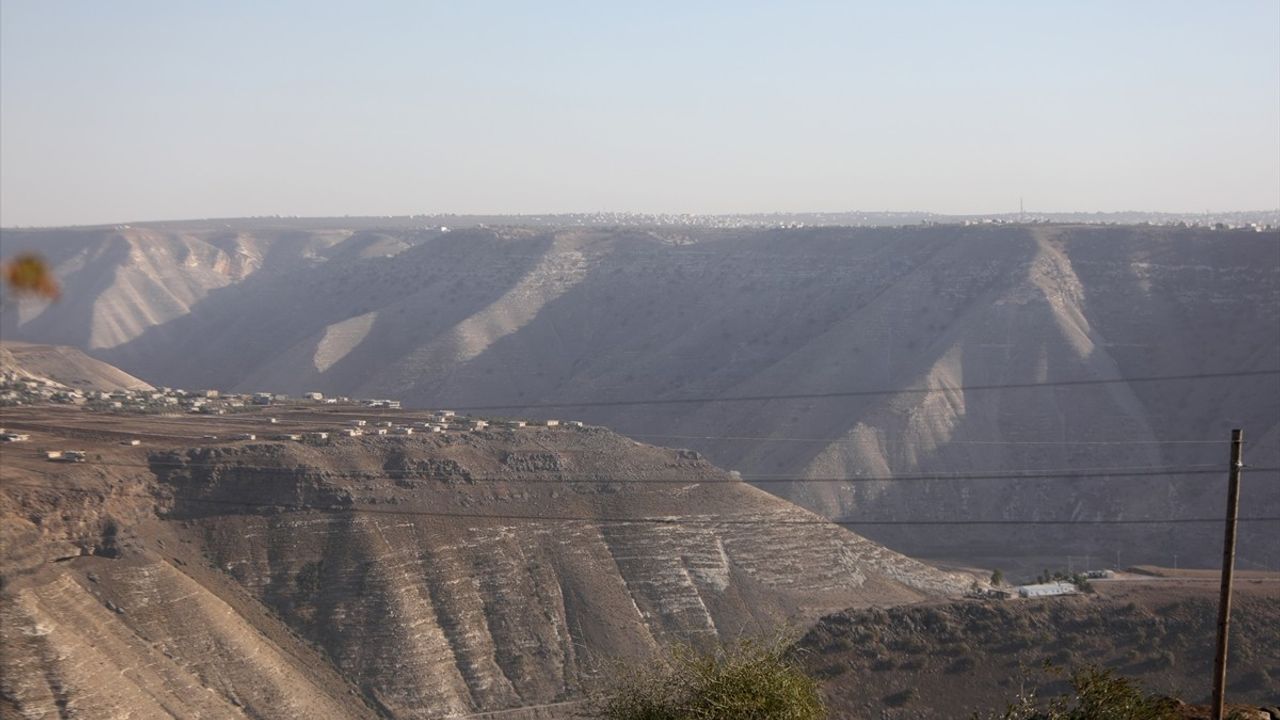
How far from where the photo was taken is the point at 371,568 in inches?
1697

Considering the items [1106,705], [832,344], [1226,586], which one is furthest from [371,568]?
[832,344]

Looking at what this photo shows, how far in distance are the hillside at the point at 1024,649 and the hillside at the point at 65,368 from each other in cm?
5238

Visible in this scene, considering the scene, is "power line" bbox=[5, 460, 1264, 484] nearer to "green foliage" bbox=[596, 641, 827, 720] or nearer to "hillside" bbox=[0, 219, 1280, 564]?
"hillside" bbox=[0, 219, 1280, 564]

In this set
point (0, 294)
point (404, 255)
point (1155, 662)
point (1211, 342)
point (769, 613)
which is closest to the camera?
point (0, 294)

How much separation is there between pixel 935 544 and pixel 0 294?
229 feet

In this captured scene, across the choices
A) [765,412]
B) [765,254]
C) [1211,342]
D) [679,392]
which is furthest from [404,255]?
[1211,342]

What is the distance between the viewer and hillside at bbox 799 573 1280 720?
132ft

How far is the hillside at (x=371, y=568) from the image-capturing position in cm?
3712

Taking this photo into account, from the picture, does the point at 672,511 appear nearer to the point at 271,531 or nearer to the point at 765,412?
the point at 271,531

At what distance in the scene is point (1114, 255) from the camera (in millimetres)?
102750

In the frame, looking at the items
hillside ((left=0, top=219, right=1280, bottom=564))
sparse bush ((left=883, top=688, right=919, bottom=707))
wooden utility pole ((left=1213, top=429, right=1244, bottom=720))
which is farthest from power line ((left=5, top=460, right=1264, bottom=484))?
wooden utility pole ((left=1213, top=429, right=1244, bottom=720))

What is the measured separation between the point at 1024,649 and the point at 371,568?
20.7 metres

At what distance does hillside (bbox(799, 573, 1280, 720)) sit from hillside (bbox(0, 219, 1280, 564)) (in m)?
27.6

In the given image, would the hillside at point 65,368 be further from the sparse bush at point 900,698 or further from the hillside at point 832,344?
the sparse bush at point 900,698
